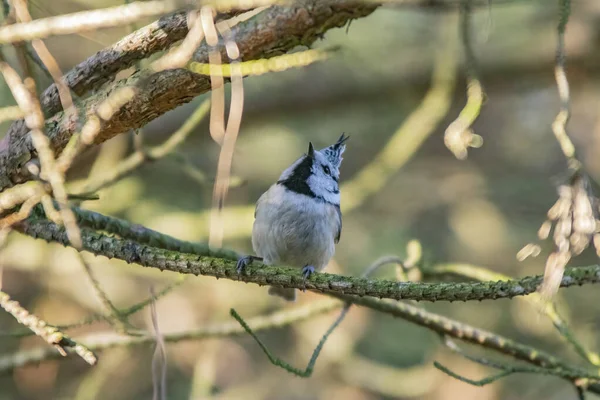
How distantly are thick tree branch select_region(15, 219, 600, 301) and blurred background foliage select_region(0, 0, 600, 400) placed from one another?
2.35 meters

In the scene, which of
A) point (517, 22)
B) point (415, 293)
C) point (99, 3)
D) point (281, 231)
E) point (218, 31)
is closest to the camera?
point (218, 31)

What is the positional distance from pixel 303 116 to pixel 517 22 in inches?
81.6

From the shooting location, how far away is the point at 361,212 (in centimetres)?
766

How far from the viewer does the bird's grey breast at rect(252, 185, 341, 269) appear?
13.9ft

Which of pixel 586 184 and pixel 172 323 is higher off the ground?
pixel 586 184

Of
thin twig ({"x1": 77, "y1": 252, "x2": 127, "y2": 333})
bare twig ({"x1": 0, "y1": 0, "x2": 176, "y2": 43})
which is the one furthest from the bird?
bare twig ({"x1": 0, "y1": 0, "x2": 176, "y2": 43})

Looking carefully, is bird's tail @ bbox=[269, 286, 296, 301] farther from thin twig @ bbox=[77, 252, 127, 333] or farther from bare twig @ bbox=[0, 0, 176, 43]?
bare twig @ bbox=[0, 0, 176, 43]

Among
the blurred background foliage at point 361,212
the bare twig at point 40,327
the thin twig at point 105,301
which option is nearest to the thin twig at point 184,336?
the thin twig at point 105,301

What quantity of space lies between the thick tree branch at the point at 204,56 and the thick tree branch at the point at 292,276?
400 millimetres

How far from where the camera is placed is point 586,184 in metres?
2.27

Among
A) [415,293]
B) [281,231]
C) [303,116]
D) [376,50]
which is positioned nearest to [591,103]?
[376,50]

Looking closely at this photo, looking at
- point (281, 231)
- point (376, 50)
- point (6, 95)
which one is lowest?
point (281, 231)

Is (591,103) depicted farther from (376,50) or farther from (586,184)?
(586,184)

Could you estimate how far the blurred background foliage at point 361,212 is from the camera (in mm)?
5676
